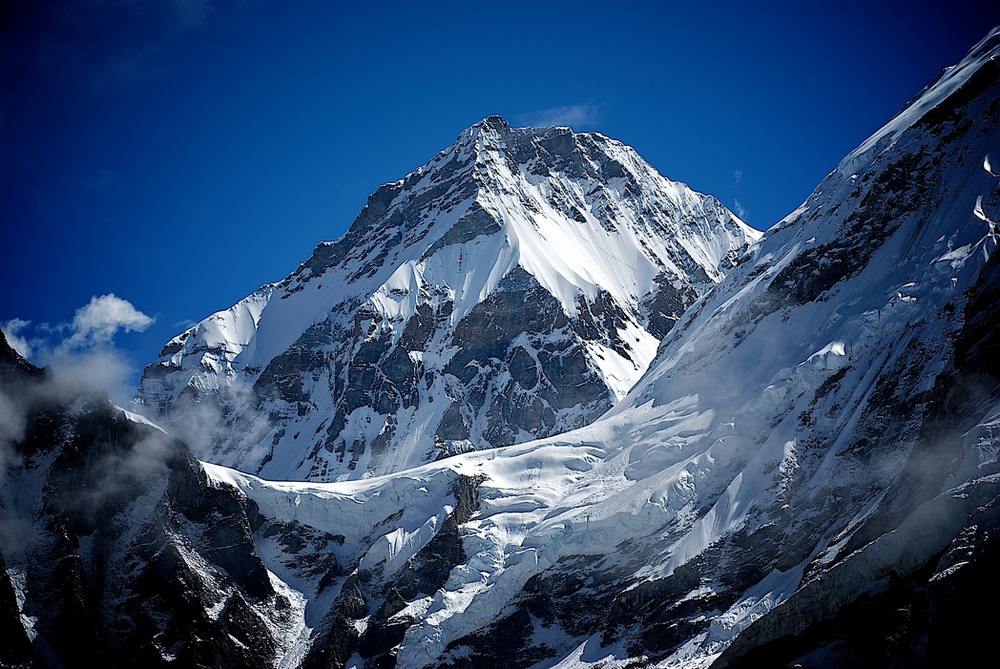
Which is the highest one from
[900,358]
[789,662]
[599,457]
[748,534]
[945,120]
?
[945,120]

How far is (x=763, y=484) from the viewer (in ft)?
294

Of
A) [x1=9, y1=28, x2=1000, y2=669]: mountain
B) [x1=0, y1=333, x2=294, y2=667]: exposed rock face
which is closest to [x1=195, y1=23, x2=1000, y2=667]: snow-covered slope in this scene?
[x1=9, y1=28, x2=1000, y2=669]: mountain

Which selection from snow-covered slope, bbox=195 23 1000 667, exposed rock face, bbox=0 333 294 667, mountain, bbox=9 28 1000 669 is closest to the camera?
snow-covered slope, bbox=195 23 1000 667

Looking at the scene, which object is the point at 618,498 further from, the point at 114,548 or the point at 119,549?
the point at 114,548

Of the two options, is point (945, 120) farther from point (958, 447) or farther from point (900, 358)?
point (958, 447)

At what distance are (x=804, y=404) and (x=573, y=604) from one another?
105ft

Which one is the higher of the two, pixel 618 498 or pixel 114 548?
pixel 114 548

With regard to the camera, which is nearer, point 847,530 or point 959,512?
point 959,512

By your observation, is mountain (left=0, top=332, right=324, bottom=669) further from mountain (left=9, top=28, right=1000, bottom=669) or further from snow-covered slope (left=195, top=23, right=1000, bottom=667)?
snow-covered slope (left=195, top=23, right=1000, bottom=667)

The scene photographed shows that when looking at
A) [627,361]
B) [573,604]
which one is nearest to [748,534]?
[573,604]

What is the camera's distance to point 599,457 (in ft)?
393

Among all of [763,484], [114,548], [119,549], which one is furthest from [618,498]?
[114,548]

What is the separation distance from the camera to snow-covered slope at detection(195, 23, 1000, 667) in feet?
203

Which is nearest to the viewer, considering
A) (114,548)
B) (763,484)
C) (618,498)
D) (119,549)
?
(763,484)
